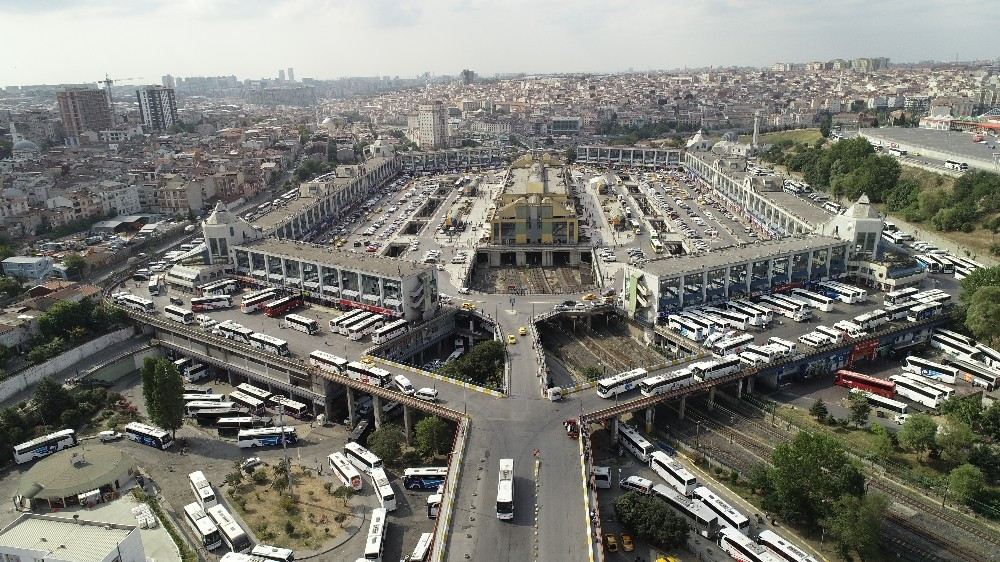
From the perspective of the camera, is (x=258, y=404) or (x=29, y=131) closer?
(x=258, y=404)

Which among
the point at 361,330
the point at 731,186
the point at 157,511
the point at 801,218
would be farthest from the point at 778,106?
the point at 157,511

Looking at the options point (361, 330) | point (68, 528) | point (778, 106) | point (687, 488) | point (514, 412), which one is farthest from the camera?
point (778, 106)

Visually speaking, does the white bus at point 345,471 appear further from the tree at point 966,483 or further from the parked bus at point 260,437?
the tree at point 966,483

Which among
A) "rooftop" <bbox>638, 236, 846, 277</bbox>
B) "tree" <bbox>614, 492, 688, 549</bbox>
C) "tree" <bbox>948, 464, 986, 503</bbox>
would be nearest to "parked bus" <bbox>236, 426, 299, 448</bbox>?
"tree" <bbox>614, 492, 688, 549</bbox>

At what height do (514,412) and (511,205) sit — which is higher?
(511,205)

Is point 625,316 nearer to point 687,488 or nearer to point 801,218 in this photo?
point 687,488

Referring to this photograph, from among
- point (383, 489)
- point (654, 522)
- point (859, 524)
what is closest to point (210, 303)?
point (383, 489)
